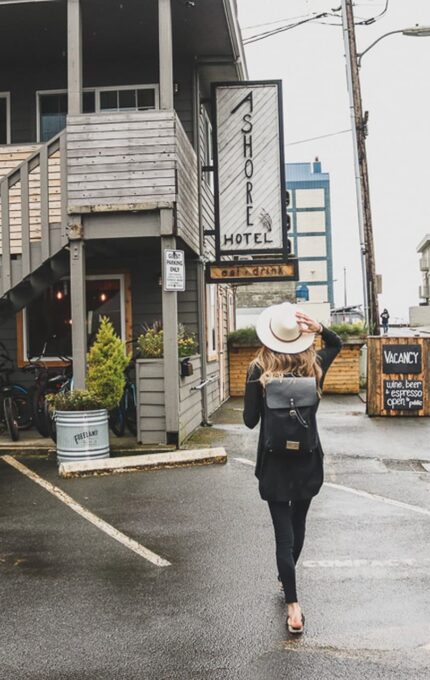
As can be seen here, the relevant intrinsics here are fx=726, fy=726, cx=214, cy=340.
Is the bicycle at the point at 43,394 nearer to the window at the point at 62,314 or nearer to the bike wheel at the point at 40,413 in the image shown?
the bike wheel at the point at 40,413

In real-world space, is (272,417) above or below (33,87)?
A: below

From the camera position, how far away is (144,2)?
412 inches

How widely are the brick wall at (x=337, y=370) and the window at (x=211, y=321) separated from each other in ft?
6.88

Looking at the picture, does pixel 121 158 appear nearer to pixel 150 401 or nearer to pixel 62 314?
pixel 150 401

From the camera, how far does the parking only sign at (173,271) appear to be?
9.59 meters

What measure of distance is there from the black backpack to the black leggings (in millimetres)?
361

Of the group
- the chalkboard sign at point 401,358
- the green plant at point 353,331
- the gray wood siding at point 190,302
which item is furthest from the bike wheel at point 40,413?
the green plant at point 353,331

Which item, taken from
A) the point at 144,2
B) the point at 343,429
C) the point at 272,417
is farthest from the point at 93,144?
the point at 272,417

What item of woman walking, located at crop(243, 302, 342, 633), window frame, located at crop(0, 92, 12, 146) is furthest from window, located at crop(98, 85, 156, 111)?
woman walking, located at crop(243, 302, 342, 633)

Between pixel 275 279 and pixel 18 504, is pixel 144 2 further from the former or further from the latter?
pixel 18 504

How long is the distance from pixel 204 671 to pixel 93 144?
25.4 feet

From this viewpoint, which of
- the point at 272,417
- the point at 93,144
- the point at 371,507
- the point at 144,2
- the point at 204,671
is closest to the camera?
the point at 204,671

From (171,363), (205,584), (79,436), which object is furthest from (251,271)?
(205,584)

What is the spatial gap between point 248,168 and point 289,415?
864 centimetres
